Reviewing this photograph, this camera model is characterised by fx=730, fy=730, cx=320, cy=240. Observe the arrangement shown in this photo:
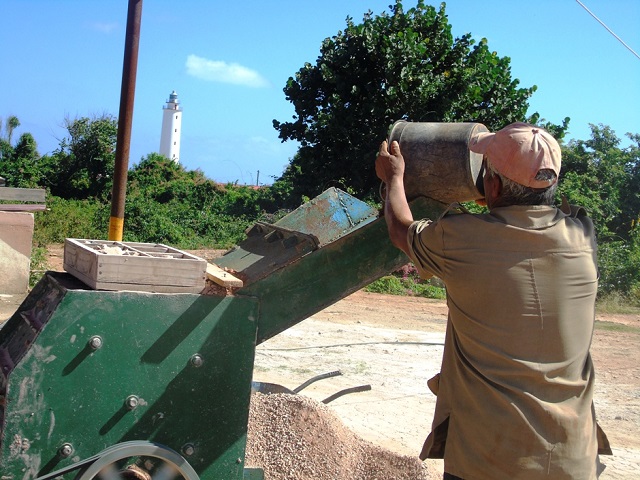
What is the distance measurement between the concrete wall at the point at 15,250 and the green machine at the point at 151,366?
7068 mm

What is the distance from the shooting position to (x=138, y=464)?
2.62m

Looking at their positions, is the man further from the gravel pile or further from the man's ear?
the gravel pile

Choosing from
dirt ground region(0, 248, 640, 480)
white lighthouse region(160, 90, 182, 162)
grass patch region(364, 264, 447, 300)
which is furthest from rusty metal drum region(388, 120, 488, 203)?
white lighthouse region(160, 90, 182, 162)

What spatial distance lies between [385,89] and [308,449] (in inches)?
438

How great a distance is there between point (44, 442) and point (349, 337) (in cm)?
658

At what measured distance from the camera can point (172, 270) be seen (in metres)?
2.69

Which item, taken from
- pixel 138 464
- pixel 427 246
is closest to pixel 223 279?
pixel 138 464

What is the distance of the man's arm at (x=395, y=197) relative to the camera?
2.42 meters

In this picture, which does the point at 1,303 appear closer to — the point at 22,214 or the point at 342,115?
the point at 22,214

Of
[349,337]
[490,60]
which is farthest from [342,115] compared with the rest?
[349,337]

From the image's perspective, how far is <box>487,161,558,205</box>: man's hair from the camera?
7.28 ft

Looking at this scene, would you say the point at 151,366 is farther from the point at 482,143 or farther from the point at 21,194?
the point at 21,194

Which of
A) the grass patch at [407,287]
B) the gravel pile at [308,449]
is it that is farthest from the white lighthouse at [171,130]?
the gravel pile at [308,449]

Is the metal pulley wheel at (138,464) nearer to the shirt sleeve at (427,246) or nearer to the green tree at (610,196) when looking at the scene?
the shirt sleeve at (427,246)
